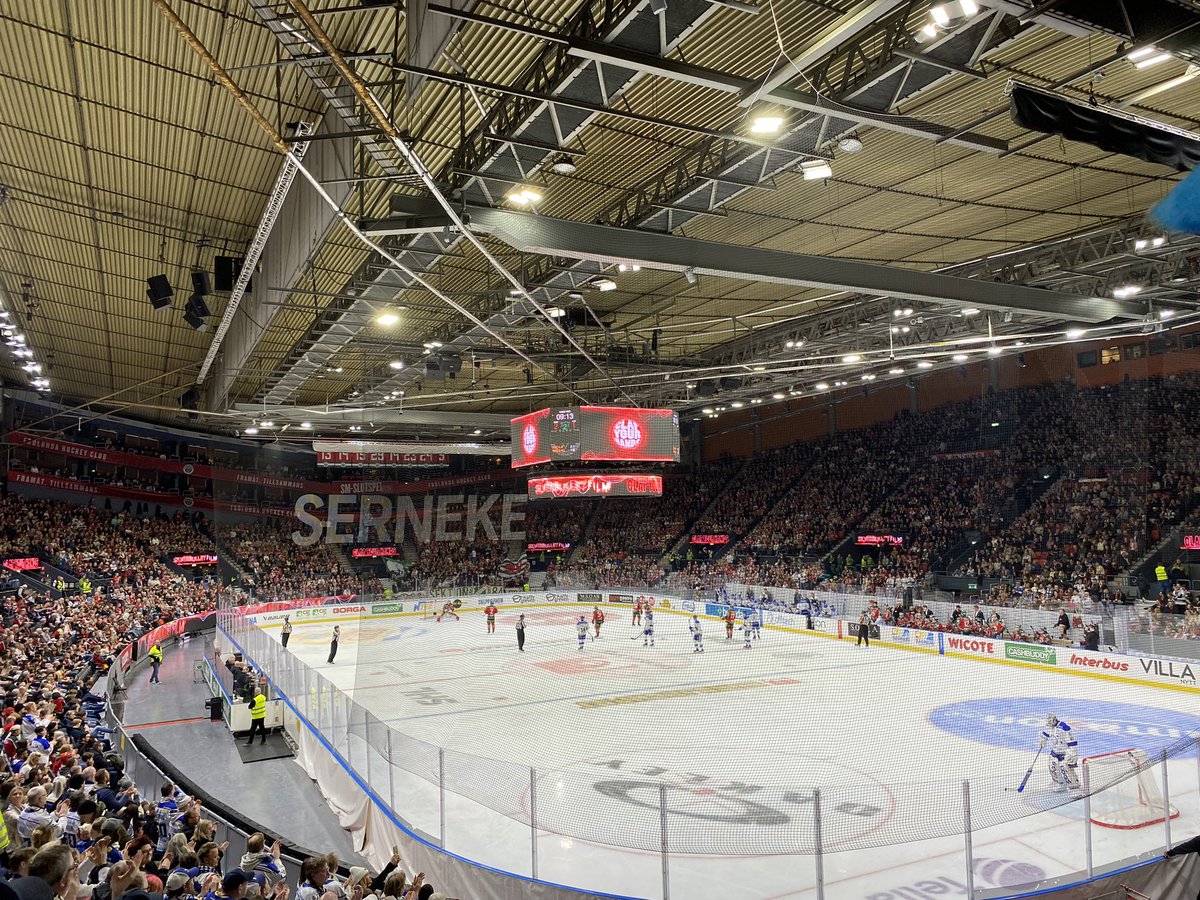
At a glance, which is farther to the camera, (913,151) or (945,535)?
(945,535)

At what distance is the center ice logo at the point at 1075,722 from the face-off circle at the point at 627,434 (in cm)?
999

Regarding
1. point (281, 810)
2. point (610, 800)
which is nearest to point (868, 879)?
point (610, 800)

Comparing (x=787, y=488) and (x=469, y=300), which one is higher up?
(x=469, y=300)

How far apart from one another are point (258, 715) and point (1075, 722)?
1649 cm

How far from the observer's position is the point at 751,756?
1480 cm

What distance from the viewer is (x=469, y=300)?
20703mm

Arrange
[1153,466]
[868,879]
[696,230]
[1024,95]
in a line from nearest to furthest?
[1024,95], [868,879], [696,230], [1153,466]

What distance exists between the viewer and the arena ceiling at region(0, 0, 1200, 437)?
29.8 ft

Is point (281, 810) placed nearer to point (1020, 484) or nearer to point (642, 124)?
point (642, 124)

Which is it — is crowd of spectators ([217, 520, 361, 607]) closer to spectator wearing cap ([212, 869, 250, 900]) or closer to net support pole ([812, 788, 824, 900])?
net support pole ([812, 788, 824, 900])

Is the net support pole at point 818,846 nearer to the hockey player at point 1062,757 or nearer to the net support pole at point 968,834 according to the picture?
the net support pole at point 968,834

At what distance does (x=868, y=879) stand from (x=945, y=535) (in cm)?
2706

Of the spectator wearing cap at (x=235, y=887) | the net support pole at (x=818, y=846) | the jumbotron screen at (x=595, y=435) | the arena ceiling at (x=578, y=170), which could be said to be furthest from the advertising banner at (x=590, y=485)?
the spectator wearing cap at (x=235, y=887)

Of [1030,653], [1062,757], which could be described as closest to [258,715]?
[1062,757]
